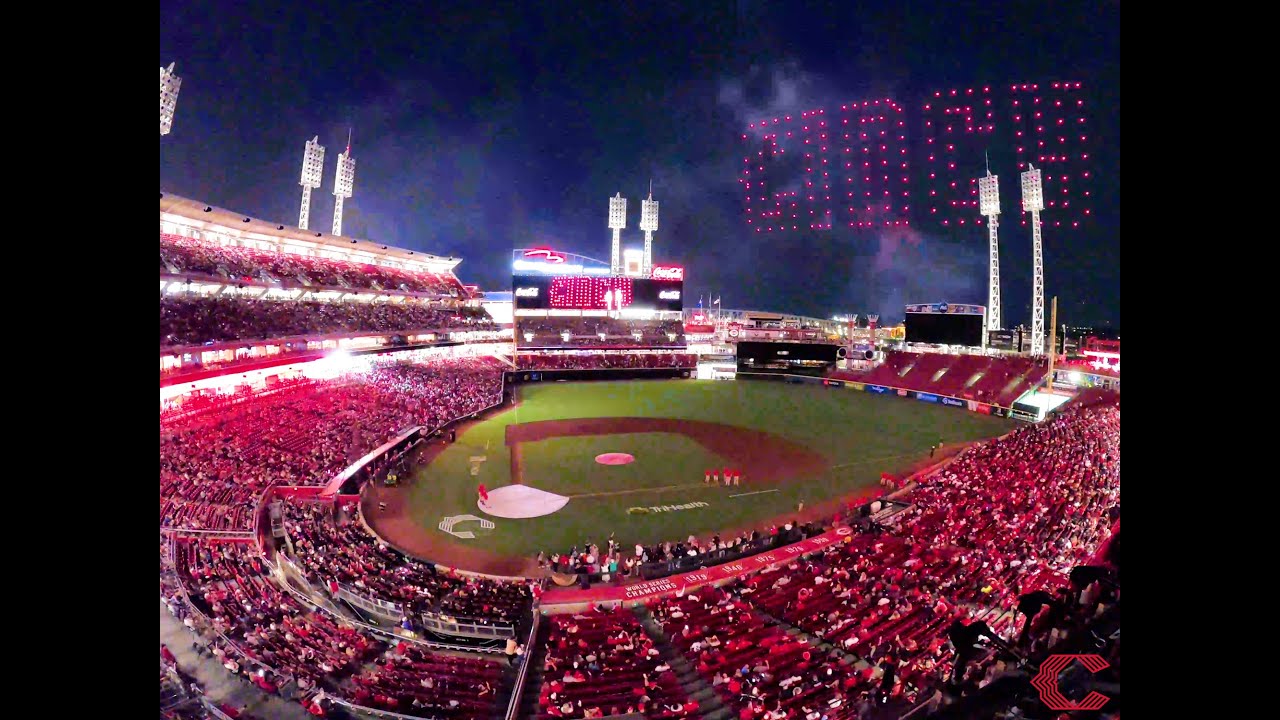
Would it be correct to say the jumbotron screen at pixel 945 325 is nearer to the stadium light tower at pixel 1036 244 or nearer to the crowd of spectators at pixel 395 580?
the stadium light tower at pixel 1036 244

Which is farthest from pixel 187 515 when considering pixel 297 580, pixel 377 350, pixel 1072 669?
pixel 377 350

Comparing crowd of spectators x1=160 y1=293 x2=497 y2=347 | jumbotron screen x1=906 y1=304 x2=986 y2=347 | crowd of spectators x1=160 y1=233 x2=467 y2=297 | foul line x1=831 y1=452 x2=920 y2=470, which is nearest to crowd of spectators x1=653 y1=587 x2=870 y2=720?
foul line x1=831 y1=452 x2=920 y2=470

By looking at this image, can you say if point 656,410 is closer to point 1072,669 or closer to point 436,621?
point 436,621

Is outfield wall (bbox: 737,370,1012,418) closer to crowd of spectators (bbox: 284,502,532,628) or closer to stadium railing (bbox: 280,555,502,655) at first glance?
crowd of spectators (bbox: 284,502,532,628)

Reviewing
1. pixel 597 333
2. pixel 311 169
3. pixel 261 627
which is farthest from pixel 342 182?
pixel 261 627

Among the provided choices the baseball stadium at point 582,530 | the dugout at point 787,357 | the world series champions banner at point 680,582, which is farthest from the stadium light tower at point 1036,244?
the world series champions banner at point 680,582

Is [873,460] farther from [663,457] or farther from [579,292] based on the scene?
[579,292]

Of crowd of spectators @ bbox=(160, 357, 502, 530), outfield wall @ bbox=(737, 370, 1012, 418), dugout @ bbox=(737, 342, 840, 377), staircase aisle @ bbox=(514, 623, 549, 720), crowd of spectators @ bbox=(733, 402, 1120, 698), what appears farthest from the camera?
dugout @ bbox=(737, 342, 840, 377)
